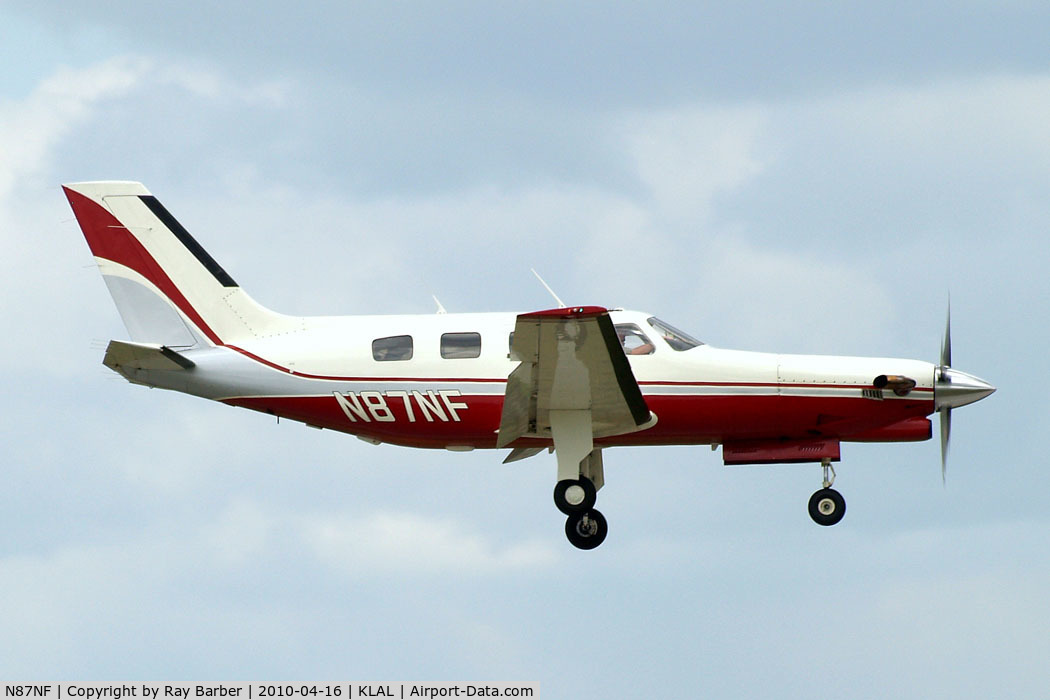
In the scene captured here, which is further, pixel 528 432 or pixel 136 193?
pixel 136 193

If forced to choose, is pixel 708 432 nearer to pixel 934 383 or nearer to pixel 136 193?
pixel 934 383

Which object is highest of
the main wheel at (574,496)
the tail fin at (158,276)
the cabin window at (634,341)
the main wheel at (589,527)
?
the tail fin at (158,276)

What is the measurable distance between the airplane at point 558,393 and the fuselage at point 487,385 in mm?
21

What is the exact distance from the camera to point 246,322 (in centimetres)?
2484

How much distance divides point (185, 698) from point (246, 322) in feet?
23.1

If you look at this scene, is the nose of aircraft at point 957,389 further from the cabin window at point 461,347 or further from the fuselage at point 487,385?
the cabin window at point 461,347

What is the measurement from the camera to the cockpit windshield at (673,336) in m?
23.7

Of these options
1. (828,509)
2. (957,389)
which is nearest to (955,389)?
(957,389)

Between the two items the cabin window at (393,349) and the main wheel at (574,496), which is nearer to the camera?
the main wheel at (574,496)

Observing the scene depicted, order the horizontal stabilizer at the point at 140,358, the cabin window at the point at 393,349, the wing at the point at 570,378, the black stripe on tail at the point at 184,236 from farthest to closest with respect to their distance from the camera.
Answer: the black stripe on tail at the point at 184,236, the horizontal stabilizer at the point at 140,358, the cabin window at the point at 393,349, the wing at the point at 570,378

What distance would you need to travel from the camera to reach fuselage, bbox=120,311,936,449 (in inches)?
929

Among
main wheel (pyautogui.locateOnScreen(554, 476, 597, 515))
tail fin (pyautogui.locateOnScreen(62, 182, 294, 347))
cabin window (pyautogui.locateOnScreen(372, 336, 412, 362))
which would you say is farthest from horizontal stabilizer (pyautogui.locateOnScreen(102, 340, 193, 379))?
main wheel (pyautogui.locateOnScreen(554, 476, 597, 515))

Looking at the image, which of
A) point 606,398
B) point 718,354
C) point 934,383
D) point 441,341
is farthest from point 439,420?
point 934,383

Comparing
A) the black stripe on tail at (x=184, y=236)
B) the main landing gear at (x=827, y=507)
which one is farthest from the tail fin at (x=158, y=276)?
the main landing gear at (x=827, y=507)
